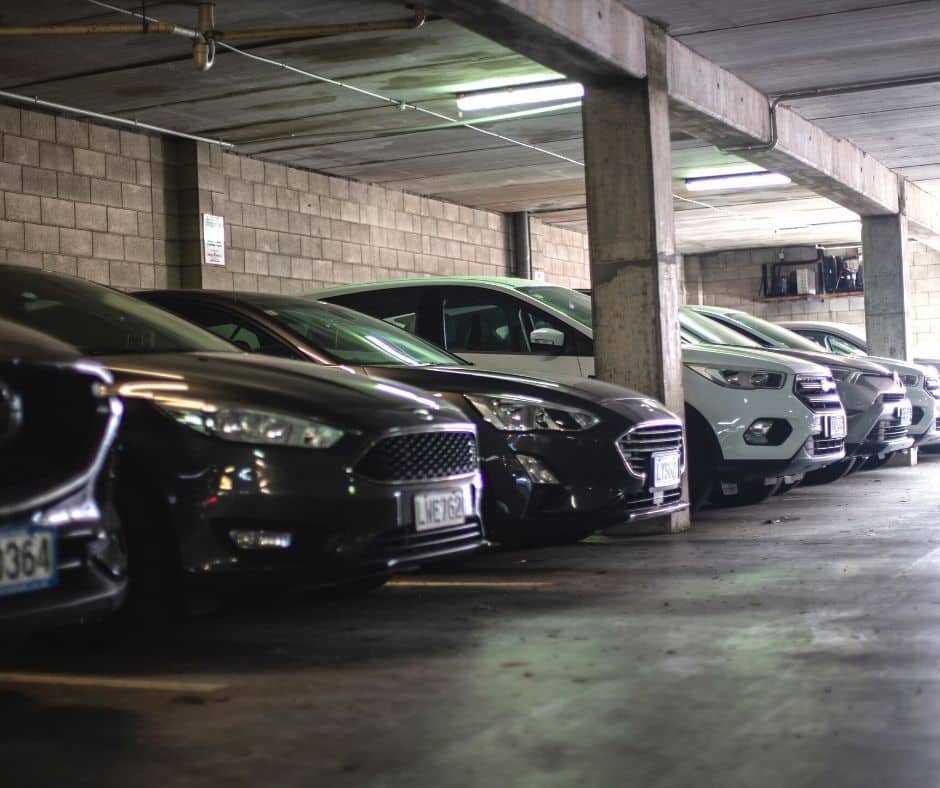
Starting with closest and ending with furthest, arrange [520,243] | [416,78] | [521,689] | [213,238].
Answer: [521,689]
[416,78]
[213,238]
[520,243]

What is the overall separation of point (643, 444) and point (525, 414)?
0.73 m

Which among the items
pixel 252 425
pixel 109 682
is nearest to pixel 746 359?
pixel 252 425

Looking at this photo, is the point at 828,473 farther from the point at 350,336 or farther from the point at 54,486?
the point at 54,486

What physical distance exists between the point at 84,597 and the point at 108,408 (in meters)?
0.49

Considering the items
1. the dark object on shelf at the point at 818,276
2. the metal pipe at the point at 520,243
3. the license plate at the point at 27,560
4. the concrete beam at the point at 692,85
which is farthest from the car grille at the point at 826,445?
the dark object on shelf at the point at 818,276

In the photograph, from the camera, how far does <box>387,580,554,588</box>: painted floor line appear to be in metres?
6.29

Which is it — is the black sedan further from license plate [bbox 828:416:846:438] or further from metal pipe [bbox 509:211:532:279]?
metal pipe [bbox 509:211:532:279]

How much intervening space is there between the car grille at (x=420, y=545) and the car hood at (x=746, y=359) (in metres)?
4.43

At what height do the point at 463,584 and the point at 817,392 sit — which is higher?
the point at 817,392

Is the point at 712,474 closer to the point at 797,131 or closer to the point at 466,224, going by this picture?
the point at 797,131

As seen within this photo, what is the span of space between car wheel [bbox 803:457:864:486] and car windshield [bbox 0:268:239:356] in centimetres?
641

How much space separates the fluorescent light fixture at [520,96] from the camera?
11812 mm

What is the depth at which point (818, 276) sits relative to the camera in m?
25.4

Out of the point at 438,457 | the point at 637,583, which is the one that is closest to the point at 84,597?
the point at 438,457
